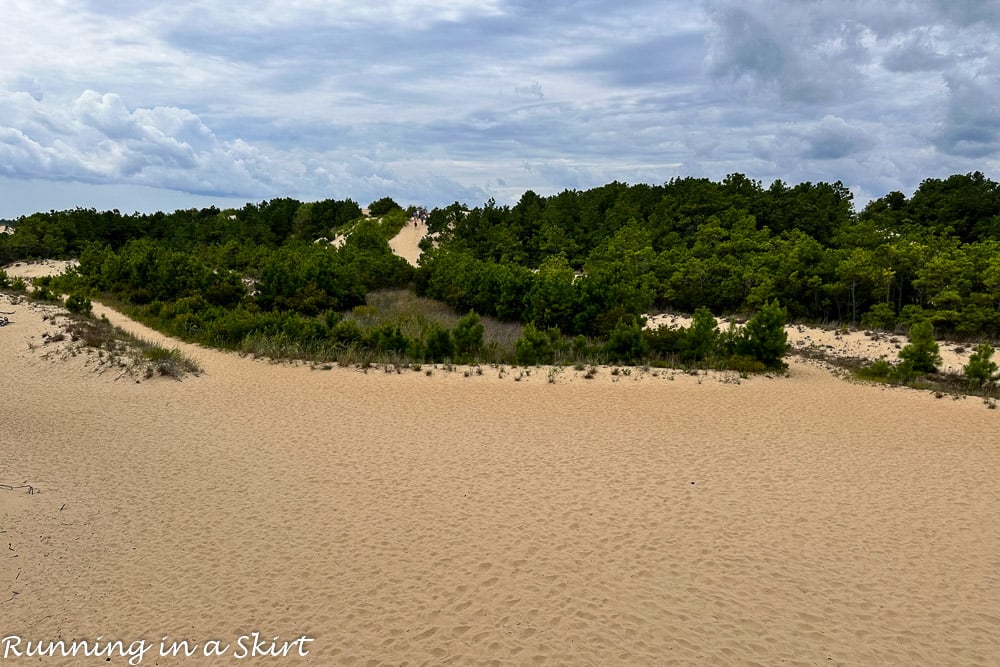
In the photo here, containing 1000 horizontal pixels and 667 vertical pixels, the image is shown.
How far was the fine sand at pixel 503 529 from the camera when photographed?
5.84m

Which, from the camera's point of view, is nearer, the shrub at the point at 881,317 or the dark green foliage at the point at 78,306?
the shrub at the point at 881,317

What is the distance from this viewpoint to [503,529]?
7.96 metres

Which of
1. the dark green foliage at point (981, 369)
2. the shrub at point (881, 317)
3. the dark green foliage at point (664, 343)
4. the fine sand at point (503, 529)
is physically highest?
the shrub at point (881, 317)

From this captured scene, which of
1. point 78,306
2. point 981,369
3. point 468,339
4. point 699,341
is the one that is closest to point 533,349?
point 468,339

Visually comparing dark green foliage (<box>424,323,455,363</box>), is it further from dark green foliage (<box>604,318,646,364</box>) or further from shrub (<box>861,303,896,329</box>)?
shrub (<box>861,303,896,329</box>)

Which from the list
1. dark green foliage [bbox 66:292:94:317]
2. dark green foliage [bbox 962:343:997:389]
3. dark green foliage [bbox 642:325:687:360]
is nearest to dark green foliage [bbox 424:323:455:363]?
dark green foliage [bbox 642:325:687:360]

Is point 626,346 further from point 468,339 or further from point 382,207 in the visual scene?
point 382,207

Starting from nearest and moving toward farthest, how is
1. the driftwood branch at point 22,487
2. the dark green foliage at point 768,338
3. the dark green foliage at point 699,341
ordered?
the driftwood branch at point 22,487 < the dark green foliage at point 768,338 < the dark green foliage at point 699,341

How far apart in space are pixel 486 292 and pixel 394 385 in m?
12.6

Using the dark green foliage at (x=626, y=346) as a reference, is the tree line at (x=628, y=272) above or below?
above

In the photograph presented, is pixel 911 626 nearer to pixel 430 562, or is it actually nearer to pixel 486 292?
pixel 430 562

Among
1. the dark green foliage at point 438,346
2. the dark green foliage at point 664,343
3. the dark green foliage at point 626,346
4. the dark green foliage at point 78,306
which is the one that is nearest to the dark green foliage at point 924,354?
the dark green foliage at point 664,343

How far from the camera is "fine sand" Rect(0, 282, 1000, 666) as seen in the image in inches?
230

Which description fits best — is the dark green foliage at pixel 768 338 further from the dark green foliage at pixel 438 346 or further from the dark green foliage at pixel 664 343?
the dark green foliage at pixel 438 346
